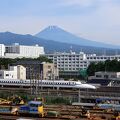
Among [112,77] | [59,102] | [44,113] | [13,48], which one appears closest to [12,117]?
[44,113]

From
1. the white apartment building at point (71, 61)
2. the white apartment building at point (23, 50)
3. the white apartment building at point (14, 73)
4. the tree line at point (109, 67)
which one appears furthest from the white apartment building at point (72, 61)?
the white apartment building at point (14, 73)

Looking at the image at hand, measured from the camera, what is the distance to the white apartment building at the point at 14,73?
4753 centimetres

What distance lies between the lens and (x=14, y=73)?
1945 inches

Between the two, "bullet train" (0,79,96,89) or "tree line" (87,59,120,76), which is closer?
"bullet train" (0,79,96,89)

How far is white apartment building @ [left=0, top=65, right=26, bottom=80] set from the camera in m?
47.5

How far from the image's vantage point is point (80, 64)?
87.8 metres

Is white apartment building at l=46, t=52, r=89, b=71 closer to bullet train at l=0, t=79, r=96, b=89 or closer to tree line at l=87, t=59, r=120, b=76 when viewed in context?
tree line at l=87, t=59, r=120, b=76

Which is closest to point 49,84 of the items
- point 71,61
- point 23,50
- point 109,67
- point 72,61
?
point 109,67

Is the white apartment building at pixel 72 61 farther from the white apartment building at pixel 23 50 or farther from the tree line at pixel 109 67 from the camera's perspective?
the tree line at pixel 109 67

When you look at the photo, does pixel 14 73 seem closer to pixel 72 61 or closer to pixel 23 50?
pixel 72 61

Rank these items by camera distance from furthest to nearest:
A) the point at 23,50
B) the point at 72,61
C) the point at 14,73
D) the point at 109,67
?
1. the point at 23,50
2. the point at 72,61
3. the point at 109,67
4. the point at 14,73

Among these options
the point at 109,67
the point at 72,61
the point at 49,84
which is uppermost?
the point at 72,61

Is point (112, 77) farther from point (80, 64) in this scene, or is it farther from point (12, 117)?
point (80, 64)

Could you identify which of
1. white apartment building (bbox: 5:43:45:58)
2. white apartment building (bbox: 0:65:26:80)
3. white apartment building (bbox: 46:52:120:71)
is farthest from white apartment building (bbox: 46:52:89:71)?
white apartment building (bbox: 0:65:26:80)
